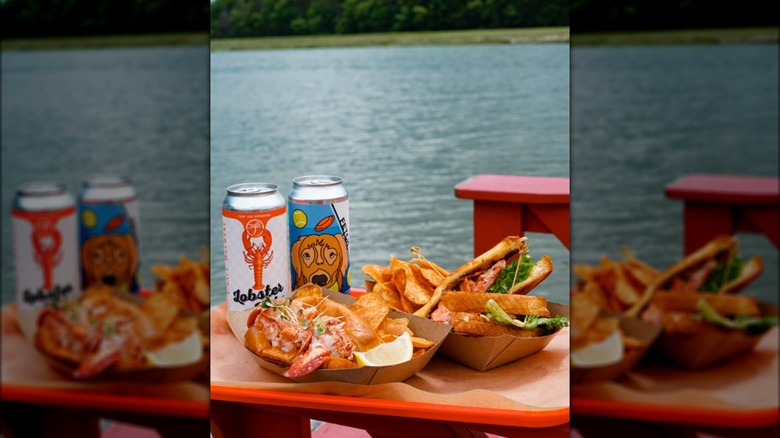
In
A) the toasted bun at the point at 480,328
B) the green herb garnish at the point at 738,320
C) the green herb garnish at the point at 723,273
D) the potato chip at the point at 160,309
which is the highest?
the green herb garnish at the point at 723,273

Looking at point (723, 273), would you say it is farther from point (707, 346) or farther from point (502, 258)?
point (502, 258)

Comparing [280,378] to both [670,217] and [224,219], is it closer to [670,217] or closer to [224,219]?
[224,219]

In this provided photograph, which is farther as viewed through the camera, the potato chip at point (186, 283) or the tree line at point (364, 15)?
the tree line at point (364, 15)

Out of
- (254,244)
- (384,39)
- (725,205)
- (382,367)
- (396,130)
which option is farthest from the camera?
(384,39)

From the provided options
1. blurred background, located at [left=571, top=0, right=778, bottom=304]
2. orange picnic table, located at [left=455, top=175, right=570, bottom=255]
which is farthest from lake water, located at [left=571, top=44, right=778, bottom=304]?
orange picnic table, located at [left=455, top=175, right=570, bottom=255]

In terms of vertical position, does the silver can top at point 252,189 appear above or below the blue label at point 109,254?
below

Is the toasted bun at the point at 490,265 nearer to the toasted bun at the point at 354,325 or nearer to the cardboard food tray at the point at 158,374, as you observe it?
the toasted bun at the point at 354,325

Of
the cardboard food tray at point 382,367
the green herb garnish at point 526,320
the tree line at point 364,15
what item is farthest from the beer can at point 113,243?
the tree line at point 364,15

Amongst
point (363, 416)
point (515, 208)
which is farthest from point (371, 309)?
point (515, 208)
